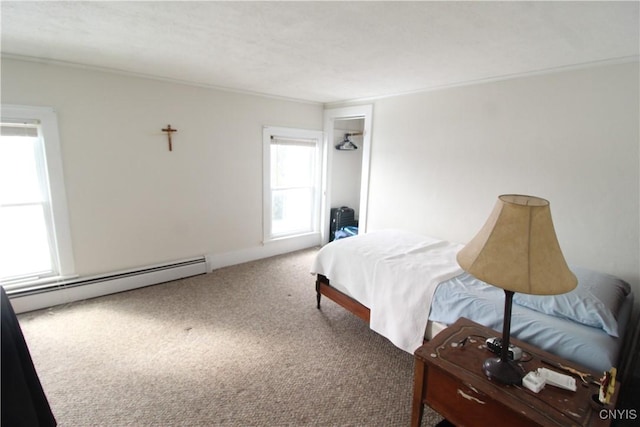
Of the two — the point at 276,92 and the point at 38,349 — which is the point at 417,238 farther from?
the point at 38,349

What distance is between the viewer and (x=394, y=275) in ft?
7.22

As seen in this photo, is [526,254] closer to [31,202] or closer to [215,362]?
[215,362]

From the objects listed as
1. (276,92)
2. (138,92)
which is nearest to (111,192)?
(138,92)

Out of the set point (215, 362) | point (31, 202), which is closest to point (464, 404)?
point (215, 362)

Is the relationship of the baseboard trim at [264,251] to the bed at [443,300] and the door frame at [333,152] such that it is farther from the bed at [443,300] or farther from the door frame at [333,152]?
the bed at [443,300]

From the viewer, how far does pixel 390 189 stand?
3633 mm

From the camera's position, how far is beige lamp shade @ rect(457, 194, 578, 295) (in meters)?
1.03

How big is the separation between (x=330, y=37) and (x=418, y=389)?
80.1 inches

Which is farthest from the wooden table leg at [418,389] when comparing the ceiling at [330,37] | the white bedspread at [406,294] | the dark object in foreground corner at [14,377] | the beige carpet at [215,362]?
the ceiling at [330,37]

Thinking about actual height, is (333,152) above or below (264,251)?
above

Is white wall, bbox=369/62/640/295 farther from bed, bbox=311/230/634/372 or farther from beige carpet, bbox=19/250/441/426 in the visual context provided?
beige carpet, bbox=19/250/441/426

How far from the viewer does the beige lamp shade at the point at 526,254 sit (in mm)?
1026

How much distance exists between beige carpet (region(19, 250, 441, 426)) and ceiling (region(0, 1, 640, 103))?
2220 mm

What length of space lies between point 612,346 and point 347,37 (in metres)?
2.18
